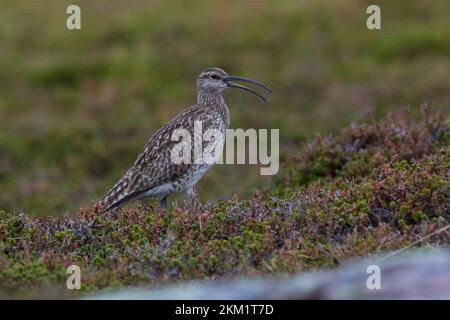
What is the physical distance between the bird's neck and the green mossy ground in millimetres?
2497

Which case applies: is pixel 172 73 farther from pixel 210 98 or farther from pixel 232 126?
pixel 210 98

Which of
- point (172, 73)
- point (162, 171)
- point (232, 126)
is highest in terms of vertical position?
point (172, 73)

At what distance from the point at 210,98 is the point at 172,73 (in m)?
10.1

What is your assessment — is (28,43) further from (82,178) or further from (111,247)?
(111,247)

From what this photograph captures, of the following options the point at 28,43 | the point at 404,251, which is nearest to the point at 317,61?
the point at 28,43

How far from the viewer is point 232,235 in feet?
27.8

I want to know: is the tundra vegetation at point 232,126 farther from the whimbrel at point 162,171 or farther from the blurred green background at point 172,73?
the whimbrel at point 162,171

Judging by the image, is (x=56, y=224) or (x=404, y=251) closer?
(x=404, y=251)

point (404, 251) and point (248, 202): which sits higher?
point (248, 202)

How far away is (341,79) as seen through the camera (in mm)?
21375

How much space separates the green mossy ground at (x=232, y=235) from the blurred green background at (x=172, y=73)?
6.20 meters

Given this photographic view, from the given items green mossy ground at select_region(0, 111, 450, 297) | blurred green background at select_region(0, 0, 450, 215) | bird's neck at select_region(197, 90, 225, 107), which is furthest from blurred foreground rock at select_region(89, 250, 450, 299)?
blurred green background at select_region(0, 0, 450, 215)

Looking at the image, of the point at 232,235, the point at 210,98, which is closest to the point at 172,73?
the point at 210,98
